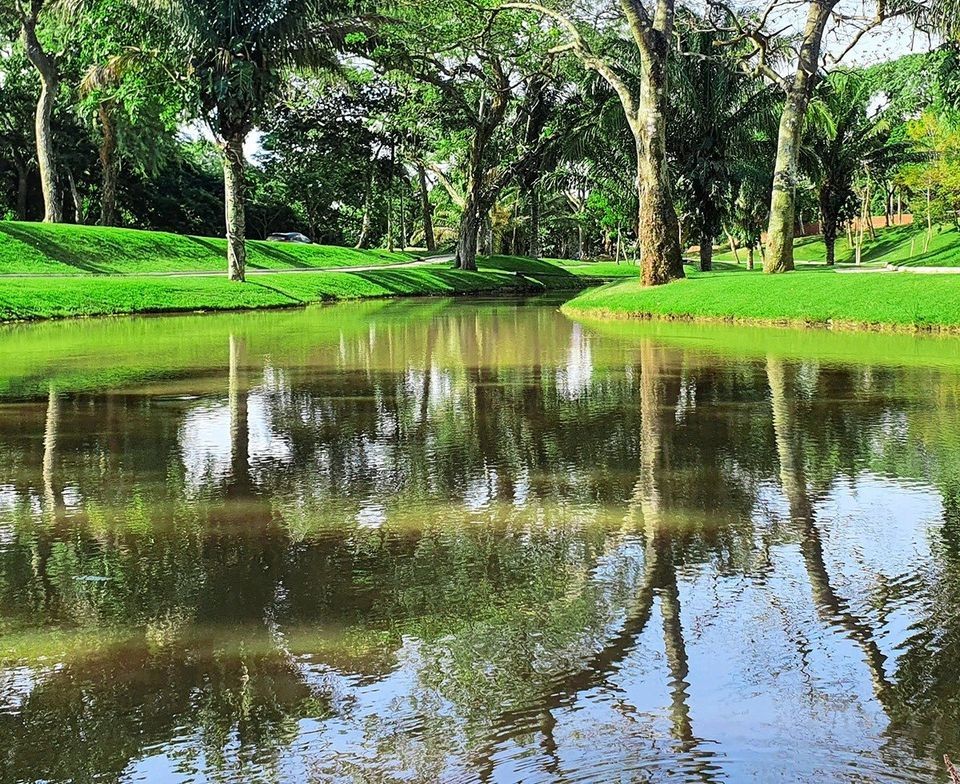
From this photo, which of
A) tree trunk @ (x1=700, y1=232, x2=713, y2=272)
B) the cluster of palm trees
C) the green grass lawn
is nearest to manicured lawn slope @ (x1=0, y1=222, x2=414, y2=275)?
the cluster of palm trees

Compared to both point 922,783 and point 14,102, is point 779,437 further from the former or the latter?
point 14,102

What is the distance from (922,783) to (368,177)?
181ft

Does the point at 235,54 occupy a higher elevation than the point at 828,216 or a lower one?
higher

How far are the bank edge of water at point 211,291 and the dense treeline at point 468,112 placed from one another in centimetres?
223

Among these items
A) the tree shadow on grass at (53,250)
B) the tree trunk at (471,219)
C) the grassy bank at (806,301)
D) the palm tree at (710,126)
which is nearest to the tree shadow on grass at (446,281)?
the tree trunk at (471,219)

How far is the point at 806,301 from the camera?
19438 mm

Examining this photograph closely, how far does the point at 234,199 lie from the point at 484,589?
95.4ft

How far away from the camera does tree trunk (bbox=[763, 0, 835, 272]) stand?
2533 cm

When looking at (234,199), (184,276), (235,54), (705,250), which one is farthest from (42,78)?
(705,250)

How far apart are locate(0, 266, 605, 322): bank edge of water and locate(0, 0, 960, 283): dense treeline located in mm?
2225

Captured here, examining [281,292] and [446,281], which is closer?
[281,292]

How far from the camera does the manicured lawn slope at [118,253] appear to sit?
33781 mm

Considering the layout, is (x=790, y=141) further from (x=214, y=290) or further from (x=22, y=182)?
(x=22, y=182)

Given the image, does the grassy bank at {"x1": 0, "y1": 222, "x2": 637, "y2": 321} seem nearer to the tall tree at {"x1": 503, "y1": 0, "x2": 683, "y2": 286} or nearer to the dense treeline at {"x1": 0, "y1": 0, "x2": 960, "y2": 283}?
the dense treeline at {"x1": 0, "y1": 0, "x2": 960, "y2": 283}
